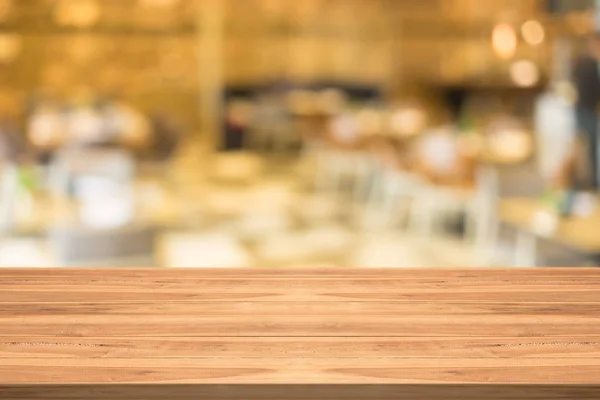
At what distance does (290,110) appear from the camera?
12977 mm

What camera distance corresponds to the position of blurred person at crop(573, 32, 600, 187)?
512cm

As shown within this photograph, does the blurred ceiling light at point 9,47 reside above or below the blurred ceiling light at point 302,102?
above

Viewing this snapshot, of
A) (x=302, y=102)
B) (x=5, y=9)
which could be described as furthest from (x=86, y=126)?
(x=5, y=9)

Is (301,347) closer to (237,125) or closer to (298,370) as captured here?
(298,370)

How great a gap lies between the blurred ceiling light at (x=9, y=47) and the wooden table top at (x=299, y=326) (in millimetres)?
12282

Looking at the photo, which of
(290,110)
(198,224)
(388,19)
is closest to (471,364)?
(198,224)

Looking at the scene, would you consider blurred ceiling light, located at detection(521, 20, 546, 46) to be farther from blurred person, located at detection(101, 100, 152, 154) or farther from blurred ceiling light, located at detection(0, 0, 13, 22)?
blurred ceiling light, located at detection(0, 0, 13, 22)

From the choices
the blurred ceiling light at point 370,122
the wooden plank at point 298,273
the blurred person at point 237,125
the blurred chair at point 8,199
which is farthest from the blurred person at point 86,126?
the wooden plank at point 298,273

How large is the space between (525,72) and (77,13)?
642 centimetres

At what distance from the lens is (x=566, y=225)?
3928 millimetres

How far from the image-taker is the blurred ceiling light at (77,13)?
504 inches

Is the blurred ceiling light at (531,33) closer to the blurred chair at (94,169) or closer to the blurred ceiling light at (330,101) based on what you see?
the blurred chair at (94,169)

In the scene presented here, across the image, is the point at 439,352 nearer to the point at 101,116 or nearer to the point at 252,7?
the point at 101,116

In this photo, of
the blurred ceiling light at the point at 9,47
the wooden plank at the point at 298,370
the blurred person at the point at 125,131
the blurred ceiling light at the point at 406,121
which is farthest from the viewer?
the blurred ceiling light at the point at 9,47
